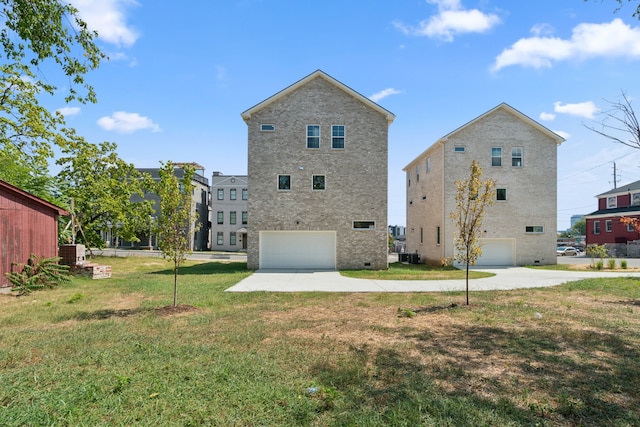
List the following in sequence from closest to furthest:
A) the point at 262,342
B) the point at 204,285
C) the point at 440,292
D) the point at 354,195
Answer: the point at 262,342, the point at 440,292, the point at 204,285, the point at 354,195

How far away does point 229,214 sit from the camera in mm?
49969

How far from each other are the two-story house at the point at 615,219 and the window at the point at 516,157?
21.4m

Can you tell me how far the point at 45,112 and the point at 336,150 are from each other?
1922 cm

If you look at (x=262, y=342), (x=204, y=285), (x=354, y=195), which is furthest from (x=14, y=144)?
(x=262, y=342)

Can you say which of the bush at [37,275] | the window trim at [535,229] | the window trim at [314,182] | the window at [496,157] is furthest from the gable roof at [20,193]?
the window trim at [535,229]

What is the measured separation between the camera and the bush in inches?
499

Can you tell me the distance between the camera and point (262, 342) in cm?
637

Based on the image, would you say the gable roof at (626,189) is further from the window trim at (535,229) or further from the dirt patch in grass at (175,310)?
the dirt patch in grass at (175,310)

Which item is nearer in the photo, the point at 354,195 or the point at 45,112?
the point at 354,195

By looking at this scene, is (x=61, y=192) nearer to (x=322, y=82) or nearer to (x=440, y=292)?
(x=322, y=82)

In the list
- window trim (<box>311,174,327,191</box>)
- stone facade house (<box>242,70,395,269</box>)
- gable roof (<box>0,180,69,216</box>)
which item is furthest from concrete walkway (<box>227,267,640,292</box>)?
gable roof (<box>0,180,69,216</box>)

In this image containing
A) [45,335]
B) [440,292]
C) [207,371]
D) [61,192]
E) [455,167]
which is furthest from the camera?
[61,192]

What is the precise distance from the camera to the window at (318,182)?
20.5 metres

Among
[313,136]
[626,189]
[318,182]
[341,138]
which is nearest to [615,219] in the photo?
[626,189]
